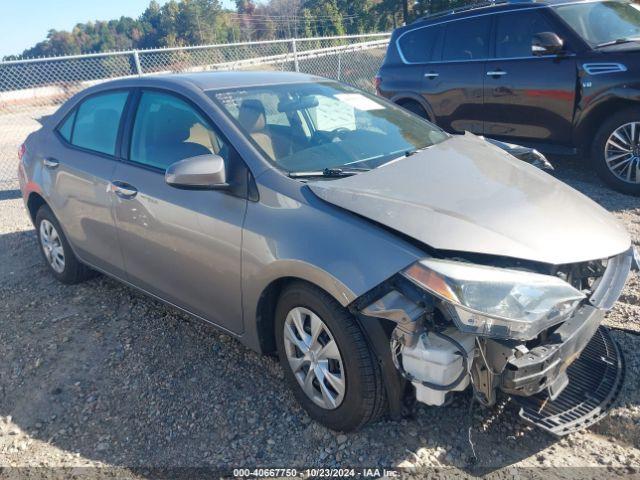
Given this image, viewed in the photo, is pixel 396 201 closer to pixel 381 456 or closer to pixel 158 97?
pixel 381 456

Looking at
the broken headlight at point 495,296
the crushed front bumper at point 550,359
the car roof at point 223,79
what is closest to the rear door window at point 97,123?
the car roof at point 223,79

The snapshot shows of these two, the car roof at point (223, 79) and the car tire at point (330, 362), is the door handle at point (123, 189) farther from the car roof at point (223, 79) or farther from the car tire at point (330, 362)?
the car tire at point (330, 362)

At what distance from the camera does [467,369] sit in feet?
7.24

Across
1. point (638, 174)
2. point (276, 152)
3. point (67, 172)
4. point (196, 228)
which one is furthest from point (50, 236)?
point (638, 174)

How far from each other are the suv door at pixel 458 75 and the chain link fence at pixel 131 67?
4729mm

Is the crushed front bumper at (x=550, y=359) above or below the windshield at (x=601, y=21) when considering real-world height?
below

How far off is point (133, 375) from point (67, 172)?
1.70 meters

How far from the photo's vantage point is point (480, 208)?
2.57 metres

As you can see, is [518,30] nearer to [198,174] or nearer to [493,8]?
[493,8]

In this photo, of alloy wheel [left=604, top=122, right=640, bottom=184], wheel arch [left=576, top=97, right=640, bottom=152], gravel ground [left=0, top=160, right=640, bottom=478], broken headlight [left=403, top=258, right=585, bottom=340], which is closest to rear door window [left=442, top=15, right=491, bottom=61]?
wheel arch [left=576, top=97, right=640, bottom=152]

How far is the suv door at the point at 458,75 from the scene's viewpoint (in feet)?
22.1

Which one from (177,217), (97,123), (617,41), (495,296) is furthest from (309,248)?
(617,41)

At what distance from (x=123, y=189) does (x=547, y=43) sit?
4.61 m

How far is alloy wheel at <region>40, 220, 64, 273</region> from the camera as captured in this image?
462 cm
